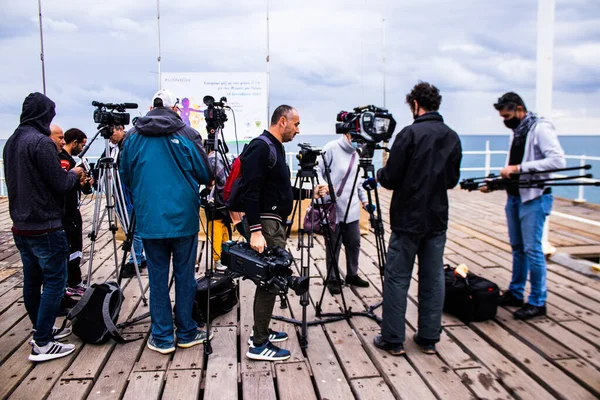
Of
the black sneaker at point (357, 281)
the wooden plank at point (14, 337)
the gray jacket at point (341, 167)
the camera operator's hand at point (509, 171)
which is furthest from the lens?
the black sneaker at point (357, 281)

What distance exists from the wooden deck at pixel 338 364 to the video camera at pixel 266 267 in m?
0.58

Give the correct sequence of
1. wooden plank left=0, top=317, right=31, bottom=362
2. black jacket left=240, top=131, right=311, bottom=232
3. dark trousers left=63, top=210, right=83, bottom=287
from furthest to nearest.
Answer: dark trousers left=63, top=210, right=83, bottom=287, wooden plank left=0, top=317, right=31, bottom=362, black jacket left=240, top=131, right=311, bottom=232

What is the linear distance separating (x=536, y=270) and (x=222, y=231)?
315 cm

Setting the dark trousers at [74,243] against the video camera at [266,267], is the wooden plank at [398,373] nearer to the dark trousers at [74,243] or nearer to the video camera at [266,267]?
the video camera at [266,267]

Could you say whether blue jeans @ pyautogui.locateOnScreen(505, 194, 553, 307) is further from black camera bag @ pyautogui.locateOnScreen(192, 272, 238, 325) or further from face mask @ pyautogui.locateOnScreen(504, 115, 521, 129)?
black camera bag @ pyautogui.locateOnScreen(192, 272, 238, 325)

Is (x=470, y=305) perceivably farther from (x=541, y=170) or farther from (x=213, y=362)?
(x=213, y=362)

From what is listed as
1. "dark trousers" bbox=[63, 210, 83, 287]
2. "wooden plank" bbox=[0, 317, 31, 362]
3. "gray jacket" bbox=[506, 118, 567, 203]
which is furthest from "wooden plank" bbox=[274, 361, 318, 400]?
"dark trousers" bbox=[63, 210, 83, 287]

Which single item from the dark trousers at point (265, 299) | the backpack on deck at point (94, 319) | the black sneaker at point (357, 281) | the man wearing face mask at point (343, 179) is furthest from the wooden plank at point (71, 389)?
the black sneaker at point (357, 281)

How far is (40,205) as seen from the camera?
10.0ft

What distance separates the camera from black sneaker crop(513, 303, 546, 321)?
3779 millimetres

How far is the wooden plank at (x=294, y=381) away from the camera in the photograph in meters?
2.72

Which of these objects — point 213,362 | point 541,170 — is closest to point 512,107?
point 541,170

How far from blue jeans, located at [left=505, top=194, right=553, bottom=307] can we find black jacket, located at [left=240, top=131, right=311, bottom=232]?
197cm

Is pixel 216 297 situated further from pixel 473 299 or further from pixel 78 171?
pixel 473 299
